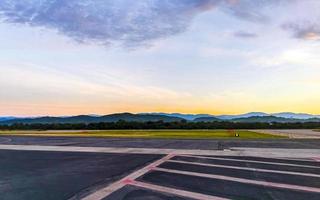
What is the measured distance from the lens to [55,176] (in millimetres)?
10383

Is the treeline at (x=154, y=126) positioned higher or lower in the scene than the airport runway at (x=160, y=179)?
higher

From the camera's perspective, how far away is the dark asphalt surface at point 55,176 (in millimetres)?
7941

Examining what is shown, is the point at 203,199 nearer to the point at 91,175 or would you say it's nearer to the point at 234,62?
the point at 91,175

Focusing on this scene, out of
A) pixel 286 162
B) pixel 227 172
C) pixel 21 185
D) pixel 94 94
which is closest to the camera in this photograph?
pixel 21 185

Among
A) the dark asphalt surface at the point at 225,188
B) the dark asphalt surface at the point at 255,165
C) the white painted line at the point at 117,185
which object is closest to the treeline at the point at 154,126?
the dark asphalt surface at the point at 255,165

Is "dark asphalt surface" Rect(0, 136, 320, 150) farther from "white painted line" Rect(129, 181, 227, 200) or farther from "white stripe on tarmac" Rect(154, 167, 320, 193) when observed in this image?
"white painted line" Rect(129, 181, 227, 200)

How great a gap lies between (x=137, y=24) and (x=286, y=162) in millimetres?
Answer: 19079

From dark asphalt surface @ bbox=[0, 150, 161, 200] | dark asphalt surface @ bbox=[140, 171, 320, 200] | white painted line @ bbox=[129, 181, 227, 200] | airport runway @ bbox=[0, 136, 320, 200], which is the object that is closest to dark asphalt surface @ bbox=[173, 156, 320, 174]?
airport runway @ bbox=[0, 136, 320, 200]

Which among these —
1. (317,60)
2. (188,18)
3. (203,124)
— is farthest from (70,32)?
(203,124)

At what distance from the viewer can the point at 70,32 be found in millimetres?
29719

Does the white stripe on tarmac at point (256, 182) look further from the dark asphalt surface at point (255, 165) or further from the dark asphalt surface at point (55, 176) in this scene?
the dark asphalt surface at point (255, 165)

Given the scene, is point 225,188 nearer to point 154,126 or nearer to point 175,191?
point 175,191

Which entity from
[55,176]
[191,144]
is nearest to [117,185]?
[55,176]

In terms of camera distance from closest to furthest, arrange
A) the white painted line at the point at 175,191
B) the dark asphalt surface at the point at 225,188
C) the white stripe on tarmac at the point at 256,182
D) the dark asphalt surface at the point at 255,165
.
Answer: the white painted line at the point at 175,191 < the dark asphalt surface at the point at 225,188 < the white stripe on tarmac at the point at 256,182 < the dark asphalt surface at the point at 255,165
